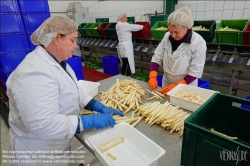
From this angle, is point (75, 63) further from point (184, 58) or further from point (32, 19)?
point (184, 58)

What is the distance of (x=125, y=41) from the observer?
4418 mm

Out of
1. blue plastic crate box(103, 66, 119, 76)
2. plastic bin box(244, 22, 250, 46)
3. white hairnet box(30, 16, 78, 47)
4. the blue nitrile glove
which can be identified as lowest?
blue plastic crate box(103, 66, 119, 76)

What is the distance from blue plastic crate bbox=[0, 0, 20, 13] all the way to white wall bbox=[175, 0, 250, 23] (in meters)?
4.36

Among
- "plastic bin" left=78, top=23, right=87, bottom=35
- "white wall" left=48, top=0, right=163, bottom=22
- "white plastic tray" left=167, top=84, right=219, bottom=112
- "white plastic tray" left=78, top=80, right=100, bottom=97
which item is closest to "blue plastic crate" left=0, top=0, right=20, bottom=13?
"white plastic tray" left=78, top=80, right=100, bottom=97

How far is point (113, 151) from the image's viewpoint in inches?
43.5

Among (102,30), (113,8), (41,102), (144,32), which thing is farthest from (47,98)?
(113,8)

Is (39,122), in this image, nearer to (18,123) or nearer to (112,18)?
(18,123)

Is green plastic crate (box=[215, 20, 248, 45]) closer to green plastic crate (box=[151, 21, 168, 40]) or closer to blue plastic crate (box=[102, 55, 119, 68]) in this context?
green plastic crate (box=[151, 21, 168, 40])

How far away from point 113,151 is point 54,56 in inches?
30.5

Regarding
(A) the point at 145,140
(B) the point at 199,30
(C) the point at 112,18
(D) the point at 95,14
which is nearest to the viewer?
(A) the point at 145,140

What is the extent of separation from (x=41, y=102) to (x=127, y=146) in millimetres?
636

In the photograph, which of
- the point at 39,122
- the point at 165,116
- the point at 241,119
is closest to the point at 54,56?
the point at 39,122

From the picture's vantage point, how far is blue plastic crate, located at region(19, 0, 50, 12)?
8.87ft

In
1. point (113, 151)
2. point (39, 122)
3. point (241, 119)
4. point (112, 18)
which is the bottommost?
point (113, 151)
